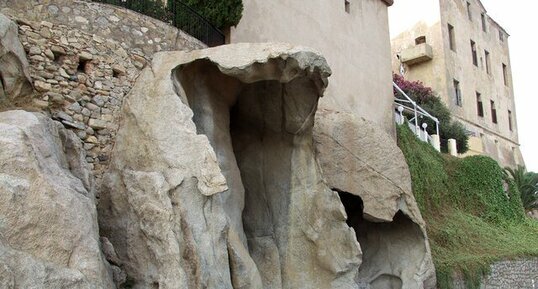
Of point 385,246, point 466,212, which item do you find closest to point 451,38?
point 466,212

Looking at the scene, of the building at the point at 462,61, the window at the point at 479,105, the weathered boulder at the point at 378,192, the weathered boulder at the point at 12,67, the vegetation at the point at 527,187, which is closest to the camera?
the weathered boulder at the point at 12,67

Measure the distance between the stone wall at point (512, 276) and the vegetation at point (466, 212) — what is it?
8.3 inches

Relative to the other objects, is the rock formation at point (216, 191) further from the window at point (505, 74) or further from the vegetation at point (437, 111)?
the window at point (505, 74)

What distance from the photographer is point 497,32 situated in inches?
1358

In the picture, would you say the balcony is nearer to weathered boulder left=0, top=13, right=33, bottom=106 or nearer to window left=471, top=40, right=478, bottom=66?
window left=471, top=40, right=478, bottom=66

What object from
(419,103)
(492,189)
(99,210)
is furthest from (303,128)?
(419,103)

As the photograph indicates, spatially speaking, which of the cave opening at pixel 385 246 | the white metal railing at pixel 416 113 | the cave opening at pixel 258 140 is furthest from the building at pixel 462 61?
the cave opening at pixel 258 140

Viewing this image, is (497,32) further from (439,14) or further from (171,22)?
(171,22)

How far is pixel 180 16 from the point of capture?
37.4 feet

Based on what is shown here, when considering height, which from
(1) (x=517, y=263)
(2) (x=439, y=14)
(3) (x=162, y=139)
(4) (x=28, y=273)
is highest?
(2) (x=439, y=14)

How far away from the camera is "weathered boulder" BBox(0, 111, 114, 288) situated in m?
5.56

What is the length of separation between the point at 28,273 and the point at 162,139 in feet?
10.2

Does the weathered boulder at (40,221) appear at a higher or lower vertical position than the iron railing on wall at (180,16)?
lower

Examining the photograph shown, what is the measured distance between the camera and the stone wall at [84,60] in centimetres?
900
